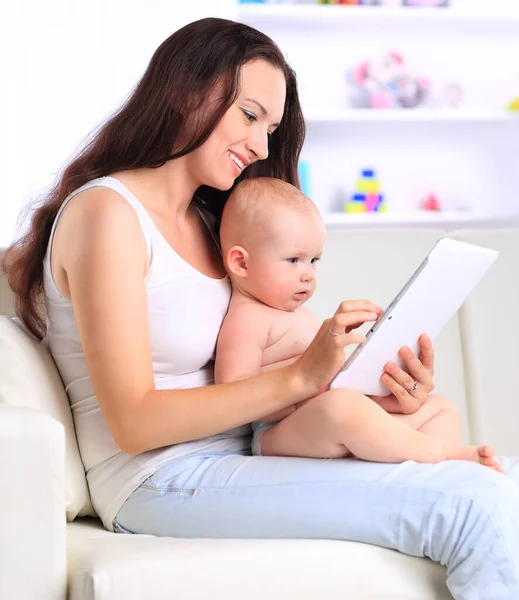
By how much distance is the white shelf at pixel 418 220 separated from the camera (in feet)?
14.3

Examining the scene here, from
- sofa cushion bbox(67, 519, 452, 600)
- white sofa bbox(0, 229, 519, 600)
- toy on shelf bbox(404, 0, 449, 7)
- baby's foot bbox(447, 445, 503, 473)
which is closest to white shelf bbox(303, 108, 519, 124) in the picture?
toy on shelf bbox(404, 0, 449, 7)

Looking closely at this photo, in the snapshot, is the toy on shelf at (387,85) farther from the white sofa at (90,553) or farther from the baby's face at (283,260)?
the white sofa at (90,553)

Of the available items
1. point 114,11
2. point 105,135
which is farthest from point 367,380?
point 114,11

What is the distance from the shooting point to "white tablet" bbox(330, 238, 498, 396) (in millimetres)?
1313

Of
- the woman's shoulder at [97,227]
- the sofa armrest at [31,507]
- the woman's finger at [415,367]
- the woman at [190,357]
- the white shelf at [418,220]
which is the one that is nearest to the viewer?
the sofa armrest at [31,507]

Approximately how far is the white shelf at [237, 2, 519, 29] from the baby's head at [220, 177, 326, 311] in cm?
286

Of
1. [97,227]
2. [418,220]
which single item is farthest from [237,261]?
[418,220]

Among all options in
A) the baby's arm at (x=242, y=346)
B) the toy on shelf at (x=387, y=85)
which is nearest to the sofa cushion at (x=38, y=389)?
the baby's arm at (x=242, y=346)

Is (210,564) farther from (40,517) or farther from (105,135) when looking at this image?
(105,135)

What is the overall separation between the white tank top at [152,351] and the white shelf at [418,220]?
2.83m

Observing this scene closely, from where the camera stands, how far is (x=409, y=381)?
145cm

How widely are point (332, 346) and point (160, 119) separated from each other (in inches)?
20.1

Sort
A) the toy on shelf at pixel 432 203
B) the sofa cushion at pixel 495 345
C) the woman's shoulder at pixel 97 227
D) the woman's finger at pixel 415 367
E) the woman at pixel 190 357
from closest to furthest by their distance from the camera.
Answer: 1. the woman at pixel 190 357
2. the woman's shoulder at pixel 97 227
3. the woman's finger at pixel 415 367
4. the sofa cushion at pixel 495 345
5. the toy on shelf at pixel 432 203

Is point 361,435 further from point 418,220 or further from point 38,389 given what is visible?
point 418,220
